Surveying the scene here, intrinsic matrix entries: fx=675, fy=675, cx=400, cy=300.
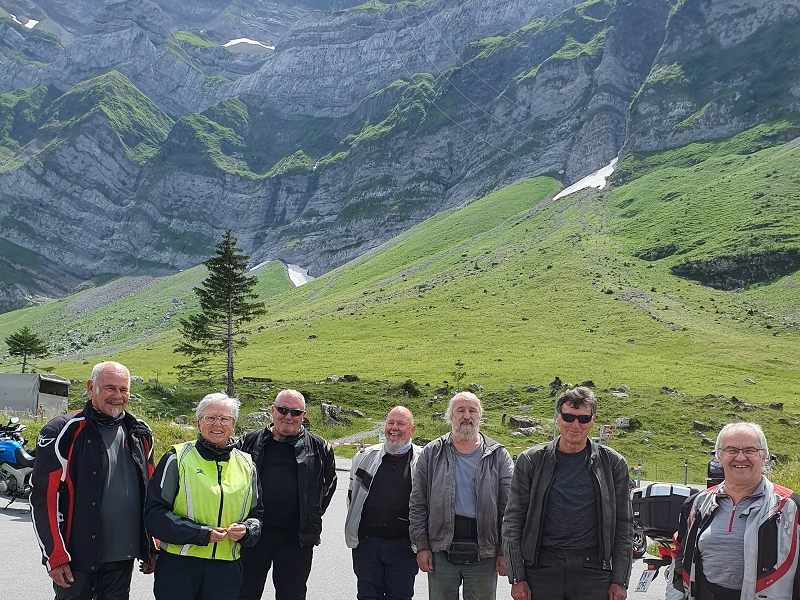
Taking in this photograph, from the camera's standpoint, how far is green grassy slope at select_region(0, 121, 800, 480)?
4356 centimetres

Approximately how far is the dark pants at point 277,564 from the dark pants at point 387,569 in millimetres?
672

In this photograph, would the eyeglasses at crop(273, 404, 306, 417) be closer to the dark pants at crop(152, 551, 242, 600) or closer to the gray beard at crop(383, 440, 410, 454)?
the gray beard at crop(383, 440, 410, 454)

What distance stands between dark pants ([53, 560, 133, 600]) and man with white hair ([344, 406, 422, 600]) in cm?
209

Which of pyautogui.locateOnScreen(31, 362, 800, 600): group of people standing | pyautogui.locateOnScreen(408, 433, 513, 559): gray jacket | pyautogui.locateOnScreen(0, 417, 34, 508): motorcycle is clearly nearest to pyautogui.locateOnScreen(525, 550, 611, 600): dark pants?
pyautogui.locateOnScreen(31, 362, 800, 600): group of people standing

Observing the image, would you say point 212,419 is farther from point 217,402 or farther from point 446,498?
point 446,498

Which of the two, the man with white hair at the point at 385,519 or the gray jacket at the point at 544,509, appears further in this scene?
the man with white hair at the point at 385,519

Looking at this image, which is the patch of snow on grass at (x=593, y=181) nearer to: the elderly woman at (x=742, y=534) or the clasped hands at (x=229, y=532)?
the elderly woman at (x=742, y=534)

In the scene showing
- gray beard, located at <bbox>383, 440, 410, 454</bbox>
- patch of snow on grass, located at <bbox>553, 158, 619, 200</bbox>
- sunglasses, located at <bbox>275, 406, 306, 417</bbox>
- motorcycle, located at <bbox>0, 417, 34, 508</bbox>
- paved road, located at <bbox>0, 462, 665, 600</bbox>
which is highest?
patch of snow on grass, located at <bbox>553, 158, 619, 200</bbox>

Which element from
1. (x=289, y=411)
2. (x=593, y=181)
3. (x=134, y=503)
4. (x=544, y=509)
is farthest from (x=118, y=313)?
(x=544, y=509)

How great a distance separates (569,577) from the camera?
232 inches

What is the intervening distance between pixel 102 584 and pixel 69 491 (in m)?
0.91

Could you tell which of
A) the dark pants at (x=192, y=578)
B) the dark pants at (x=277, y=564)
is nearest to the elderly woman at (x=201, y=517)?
the dark pants at (x=192, y=578)

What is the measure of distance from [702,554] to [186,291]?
573 ft

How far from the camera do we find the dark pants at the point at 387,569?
6.80 m
